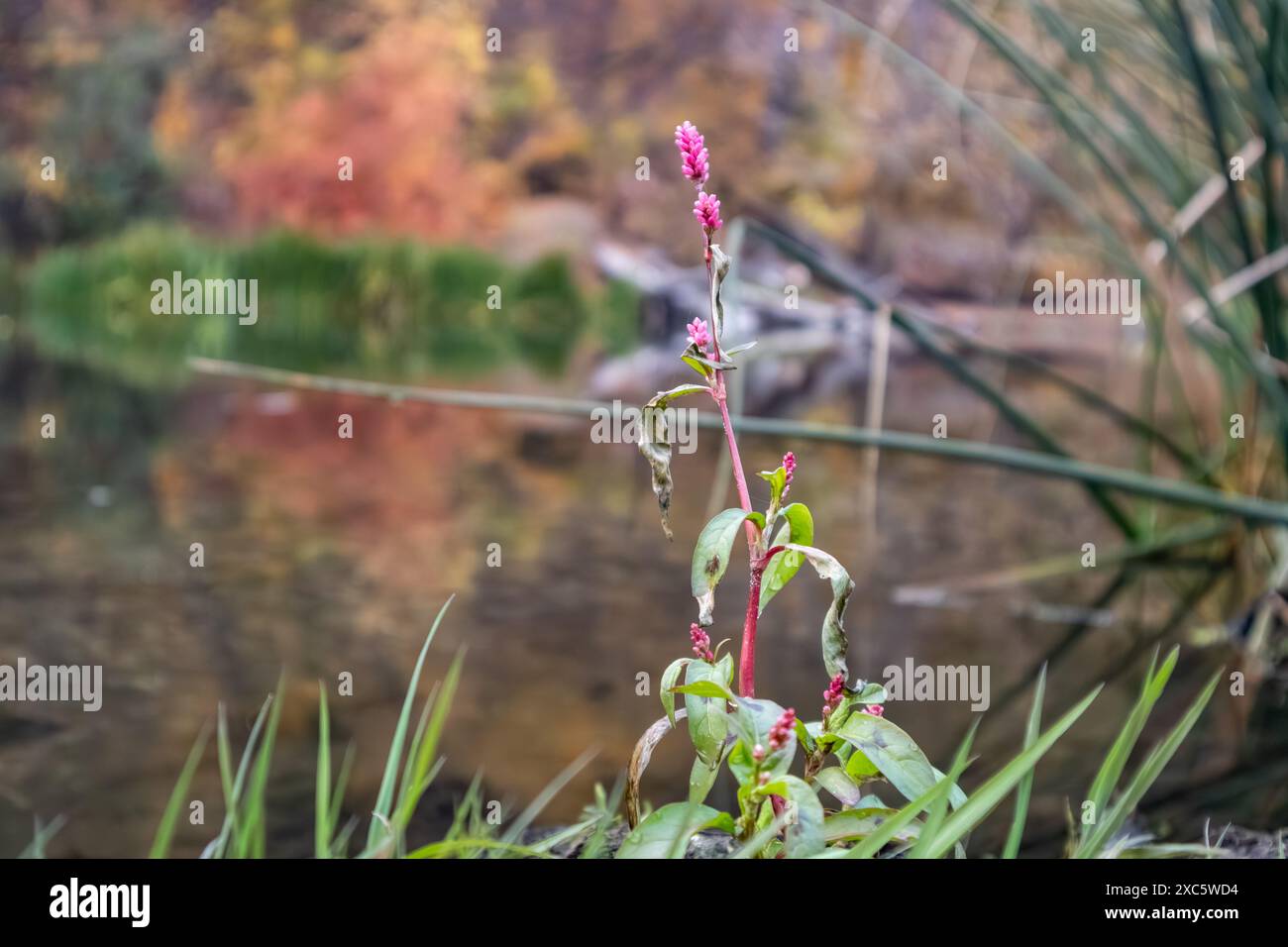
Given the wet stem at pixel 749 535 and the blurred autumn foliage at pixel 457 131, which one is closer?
the wet stem at pixel 749 535

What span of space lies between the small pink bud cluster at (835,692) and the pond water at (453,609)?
1.71 feet

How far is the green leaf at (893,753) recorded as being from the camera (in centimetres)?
46

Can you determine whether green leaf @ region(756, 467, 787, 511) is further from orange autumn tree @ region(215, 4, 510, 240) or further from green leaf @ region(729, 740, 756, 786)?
orange autumn tree @ region(215, 4, 510, 240)

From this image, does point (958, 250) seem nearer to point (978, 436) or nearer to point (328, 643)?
point (978, 436)

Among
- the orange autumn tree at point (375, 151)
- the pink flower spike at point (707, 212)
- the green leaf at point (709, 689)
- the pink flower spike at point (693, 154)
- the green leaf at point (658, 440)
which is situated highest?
the orange autumn tree at point (375, 151)

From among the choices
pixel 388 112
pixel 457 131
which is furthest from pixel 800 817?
pixel 457 131

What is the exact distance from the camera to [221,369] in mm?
683

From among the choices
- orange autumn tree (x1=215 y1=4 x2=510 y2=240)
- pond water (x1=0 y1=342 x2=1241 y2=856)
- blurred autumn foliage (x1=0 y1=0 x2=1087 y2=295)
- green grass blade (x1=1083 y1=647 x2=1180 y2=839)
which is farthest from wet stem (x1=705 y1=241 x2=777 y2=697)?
orange autumn tree (x1=215 y1=4 x2=510 y2=240)

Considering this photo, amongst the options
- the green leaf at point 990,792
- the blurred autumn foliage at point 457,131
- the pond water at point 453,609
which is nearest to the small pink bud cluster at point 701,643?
the green leaf at point 990,792

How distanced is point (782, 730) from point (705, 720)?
4 cm

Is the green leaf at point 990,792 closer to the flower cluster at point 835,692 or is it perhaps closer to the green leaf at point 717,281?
the flower cluster at point 835,692

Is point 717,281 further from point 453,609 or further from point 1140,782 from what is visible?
point 453,609

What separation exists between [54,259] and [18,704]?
759cm
